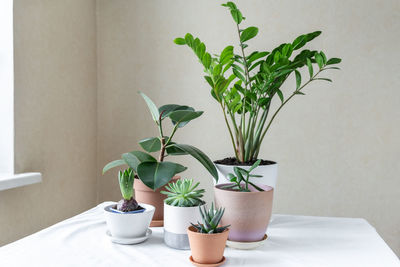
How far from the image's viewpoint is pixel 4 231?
156cm

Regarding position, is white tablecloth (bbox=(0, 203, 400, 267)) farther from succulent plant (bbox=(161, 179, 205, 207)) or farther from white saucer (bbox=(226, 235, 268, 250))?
succulent plant (bbox=(161, 179, 205, 207))

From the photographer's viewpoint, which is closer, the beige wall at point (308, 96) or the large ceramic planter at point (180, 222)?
the large ceramic planter at point (180, 222)

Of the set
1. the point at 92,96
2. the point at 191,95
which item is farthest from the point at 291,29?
the point at 92,96

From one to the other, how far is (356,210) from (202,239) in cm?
156

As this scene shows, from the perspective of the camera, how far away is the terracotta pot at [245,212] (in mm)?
895

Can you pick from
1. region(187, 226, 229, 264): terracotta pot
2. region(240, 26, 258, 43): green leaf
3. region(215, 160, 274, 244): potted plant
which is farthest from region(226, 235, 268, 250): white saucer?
region(240, 26, 258, 43): green leaf

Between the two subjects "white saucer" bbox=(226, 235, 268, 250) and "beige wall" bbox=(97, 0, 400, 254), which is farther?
"beige wall" bbox=(97, 0, 400, 254)

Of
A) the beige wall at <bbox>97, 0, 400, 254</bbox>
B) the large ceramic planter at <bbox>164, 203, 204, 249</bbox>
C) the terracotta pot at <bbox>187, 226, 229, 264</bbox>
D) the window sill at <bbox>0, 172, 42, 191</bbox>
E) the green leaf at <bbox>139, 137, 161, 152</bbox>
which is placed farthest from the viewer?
the beige wall at <bbox>97, 0, 400, 254</bbox>

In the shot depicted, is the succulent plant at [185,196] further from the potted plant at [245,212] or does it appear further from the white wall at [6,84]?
the white wall at [6,84]

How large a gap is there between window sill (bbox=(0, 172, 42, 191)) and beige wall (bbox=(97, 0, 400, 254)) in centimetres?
70

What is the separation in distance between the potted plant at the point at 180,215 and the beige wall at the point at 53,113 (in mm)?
1024

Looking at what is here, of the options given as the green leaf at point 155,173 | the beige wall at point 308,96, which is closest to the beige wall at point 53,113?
the beige wall at point 308,96

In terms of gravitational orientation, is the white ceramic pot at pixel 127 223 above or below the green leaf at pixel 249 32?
below

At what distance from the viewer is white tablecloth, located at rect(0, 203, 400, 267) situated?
31.9 inches
